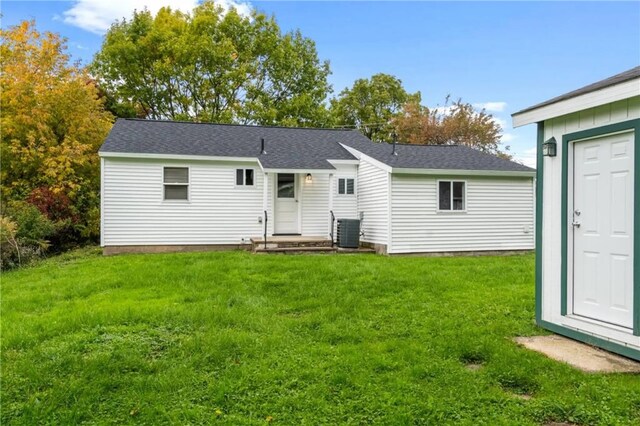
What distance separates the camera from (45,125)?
14047 mm

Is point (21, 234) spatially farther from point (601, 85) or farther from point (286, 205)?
point (601, 85)

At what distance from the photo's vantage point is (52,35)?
15172 mm

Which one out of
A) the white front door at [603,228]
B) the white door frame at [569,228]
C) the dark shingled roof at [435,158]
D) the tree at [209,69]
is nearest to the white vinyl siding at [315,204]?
the dark shingled roof at [435,158]

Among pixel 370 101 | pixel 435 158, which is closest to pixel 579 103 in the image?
pixel 435 158

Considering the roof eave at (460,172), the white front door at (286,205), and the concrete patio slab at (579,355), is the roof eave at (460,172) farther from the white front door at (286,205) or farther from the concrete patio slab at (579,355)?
the concrete patio slab at (579,355)

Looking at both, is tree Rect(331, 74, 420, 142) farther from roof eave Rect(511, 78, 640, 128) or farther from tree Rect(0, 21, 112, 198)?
roof eave Rect(511, 78, 640, 128)

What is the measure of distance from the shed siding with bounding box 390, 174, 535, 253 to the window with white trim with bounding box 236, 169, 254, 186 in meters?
4.10

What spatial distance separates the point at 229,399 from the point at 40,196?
493 inches

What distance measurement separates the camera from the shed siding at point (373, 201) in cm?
1147

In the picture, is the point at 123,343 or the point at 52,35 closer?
the point at 123,343

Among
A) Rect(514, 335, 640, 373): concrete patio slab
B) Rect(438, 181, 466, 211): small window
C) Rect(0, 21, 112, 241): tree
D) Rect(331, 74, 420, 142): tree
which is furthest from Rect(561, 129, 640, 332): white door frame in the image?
Rect(331, 74, 420, 142): tree

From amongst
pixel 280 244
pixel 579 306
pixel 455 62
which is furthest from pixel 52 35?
pixel 579 306

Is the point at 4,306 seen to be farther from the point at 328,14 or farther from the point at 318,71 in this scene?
the point at 318,71

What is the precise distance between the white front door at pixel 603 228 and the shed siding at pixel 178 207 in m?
9.15
